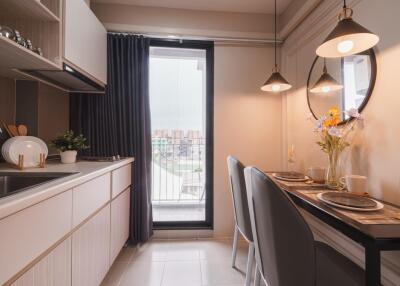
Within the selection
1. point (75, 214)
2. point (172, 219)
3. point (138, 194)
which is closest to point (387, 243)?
point (75, 214)

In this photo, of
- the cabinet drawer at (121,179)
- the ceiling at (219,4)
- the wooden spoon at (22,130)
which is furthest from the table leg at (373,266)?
the ceiling at (219,4)

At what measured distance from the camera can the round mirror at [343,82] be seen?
1.41 metres

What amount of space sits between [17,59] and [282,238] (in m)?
1.75

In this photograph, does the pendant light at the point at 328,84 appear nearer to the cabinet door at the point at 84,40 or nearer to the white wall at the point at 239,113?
the white wall at the point at 239,113

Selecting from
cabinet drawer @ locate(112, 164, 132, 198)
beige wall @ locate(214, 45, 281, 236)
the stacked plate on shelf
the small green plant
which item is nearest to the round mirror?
beige wall @ locate(214, 45, 281, 236)

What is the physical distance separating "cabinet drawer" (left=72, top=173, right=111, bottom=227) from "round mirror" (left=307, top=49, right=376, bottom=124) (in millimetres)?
1774

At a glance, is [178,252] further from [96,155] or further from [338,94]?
[338,94]

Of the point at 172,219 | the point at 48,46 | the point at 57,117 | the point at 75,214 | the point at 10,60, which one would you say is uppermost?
the point at 48,46

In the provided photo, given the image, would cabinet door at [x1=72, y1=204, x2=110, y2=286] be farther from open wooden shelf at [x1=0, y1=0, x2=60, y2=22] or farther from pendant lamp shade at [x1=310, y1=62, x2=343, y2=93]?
pendant lamp shade at [x1=310, y1=62, x2=343, y2=93]

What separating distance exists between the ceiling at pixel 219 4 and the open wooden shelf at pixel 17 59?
1320mm

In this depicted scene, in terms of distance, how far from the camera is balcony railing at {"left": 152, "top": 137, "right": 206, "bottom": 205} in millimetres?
2826

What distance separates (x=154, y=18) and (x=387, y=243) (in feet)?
8.67

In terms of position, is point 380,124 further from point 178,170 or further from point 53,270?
point 178,170

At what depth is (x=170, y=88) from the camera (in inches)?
105
